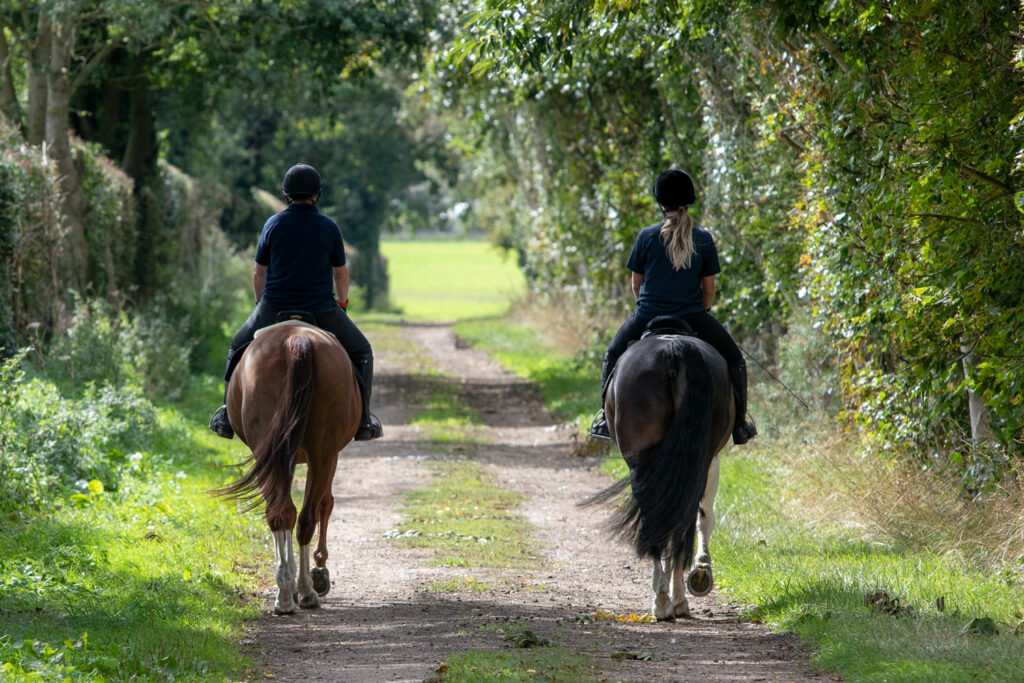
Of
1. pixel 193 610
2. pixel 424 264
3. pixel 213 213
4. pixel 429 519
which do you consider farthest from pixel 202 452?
pixel 424 264

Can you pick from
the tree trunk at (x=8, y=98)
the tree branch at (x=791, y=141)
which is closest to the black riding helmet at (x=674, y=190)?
the tree branch at (x=791, y=141)

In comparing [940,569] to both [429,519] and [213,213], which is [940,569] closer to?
[429,519]

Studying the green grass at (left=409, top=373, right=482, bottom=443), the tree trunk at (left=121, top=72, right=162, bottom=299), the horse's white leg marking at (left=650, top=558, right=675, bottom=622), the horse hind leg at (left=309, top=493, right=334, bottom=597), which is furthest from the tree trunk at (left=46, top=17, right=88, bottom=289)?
the horse's white leg marking at (left=650, top=558, right=675, bottom=622)

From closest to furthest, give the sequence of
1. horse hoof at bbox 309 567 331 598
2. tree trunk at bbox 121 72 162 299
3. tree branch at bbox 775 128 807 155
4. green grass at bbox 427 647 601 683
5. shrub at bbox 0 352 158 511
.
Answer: green grass at bbox 427 647 601 683 < horse hoof at bbox 309 567 331 598 < shrub at bbox 0 352 158 511 < tree branch at bbox 775 128 807 155 < tree trunk at bbox 121 72 162 299

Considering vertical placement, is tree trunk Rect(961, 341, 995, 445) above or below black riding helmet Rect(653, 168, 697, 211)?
below

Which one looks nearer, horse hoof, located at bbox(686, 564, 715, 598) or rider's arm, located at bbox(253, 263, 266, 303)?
horse hoof, located at bbox(686, 564, 715, 598)

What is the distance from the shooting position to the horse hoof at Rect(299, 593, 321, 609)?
303 inches

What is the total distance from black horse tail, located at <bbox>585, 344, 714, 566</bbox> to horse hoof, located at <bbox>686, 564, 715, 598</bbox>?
528 mm

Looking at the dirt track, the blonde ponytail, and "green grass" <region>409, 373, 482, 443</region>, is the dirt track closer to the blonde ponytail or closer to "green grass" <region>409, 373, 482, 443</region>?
the blonde ponytail

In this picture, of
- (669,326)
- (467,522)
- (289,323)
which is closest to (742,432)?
(669,326)

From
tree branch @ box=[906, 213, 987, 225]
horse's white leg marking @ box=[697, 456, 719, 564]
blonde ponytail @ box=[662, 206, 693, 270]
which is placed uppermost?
tree branch @ box=[906, 213, 987, 225]

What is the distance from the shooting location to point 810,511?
9.92 metres

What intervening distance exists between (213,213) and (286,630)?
24410mm

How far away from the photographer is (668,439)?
276 inches
